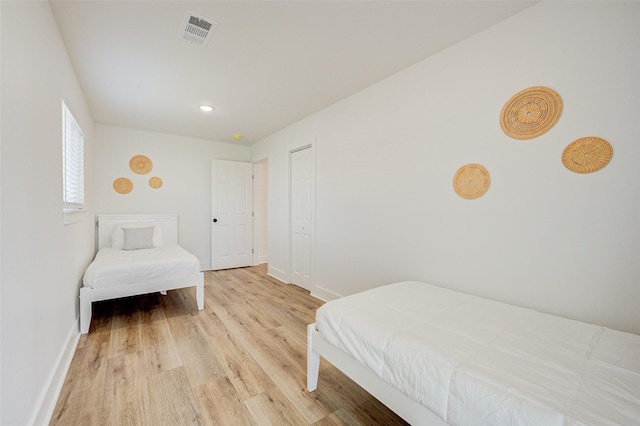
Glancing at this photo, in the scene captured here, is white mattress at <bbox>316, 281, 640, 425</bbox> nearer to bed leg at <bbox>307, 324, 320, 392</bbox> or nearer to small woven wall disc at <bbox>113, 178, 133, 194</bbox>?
bed leg at <bbox>307, 324, 320, 392</bbox>

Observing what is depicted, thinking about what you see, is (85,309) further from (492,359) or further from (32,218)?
(492,359)

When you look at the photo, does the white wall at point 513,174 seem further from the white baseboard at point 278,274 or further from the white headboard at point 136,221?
the white headboard at point 136,221

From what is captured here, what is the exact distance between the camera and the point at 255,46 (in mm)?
2037

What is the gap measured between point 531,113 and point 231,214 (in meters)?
4.64

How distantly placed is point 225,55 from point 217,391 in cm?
254

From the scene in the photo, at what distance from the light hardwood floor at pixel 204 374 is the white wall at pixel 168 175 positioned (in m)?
1.85

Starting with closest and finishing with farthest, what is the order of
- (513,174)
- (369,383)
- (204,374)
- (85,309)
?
(369,383)
(513,174)
(204,374)
(85,309)

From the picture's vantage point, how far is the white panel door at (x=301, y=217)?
144 inches

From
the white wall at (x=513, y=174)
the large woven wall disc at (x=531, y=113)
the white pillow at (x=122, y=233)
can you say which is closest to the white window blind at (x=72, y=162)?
the white pillow at (x=122, y=233)

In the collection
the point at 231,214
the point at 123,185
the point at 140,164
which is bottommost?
the point at 231,214

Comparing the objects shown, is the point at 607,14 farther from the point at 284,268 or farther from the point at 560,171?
the point at 284,268

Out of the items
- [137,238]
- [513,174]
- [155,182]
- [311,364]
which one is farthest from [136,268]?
[513,174]

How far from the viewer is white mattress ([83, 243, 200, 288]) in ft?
8.23

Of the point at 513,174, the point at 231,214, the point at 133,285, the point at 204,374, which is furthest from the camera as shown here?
the point at 231,214
